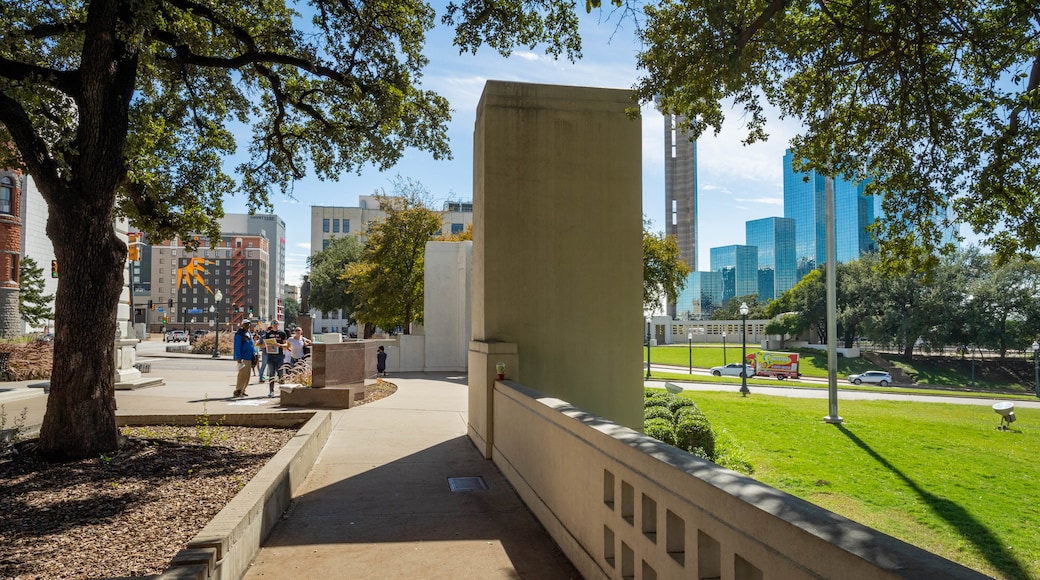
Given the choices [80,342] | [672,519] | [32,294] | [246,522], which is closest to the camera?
[672,519]

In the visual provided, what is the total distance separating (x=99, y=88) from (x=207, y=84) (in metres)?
4.99

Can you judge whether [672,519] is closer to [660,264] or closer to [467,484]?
[467,484]

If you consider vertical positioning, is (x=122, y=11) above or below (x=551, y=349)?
above

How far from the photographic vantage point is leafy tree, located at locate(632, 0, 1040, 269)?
26.8 feet

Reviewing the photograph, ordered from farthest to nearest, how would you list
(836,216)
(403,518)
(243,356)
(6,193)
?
(836,216)
(6,193)
(243,356)
(403,518)

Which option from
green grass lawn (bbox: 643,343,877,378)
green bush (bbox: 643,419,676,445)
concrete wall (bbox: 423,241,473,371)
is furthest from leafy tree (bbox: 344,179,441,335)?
green grass lawn (bbox: 643,343,877,378)

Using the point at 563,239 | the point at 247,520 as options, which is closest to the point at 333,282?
the point at 563,239

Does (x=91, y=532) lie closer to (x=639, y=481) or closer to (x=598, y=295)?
(x=639, y=481)

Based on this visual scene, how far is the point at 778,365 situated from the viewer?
205ft

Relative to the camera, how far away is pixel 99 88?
741 cm

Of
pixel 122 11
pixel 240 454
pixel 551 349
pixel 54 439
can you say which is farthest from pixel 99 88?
pixel 551 349

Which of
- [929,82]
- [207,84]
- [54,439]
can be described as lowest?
[54,439]

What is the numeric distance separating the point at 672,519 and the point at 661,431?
8.71 metres

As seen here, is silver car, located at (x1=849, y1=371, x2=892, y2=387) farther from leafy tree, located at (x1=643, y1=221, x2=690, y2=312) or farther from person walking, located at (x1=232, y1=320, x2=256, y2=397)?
person walking, located at (x1=232, y1=320, x2=256, y2=397)
